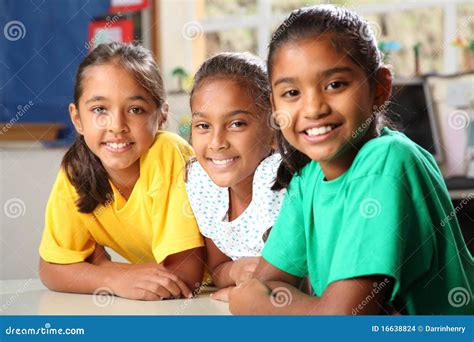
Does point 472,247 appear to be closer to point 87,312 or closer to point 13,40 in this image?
point 87,312

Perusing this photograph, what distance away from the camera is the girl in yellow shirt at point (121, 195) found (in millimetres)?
838

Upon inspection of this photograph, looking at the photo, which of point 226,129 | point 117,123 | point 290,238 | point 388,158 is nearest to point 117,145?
point 117,123

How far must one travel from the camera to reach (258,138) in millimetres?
803

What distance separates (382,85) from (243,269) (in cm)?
26

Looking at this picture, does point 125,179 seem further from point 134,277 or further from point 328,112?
point 328,112

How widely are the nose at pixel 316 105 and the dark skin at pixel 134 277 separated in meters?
0.28

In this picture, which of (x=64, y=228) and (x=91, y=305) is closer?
(x=91, y=305)

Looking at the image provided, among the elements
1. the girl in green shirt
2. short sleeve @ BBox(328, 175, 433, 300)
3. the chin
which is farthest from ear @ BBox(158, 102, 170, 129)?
short sleeve @ BBox(328, 175, 433, 300)

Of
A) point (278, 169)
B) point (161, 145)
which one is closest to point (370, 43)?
point (278, 169)

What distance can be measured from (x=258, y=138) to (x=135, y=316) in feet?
0.73

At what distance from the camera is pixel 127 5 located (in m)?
0.96

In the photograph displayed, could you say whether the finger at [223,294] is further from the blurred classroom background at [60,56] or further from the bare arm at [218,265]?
the blurred classroom background at [60,56]

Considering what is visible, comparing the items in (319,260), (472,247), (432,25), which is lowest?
(472,247)

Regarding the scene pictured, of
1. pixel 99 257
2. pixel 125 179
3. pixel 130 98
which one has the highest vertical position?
pixel 130 98
